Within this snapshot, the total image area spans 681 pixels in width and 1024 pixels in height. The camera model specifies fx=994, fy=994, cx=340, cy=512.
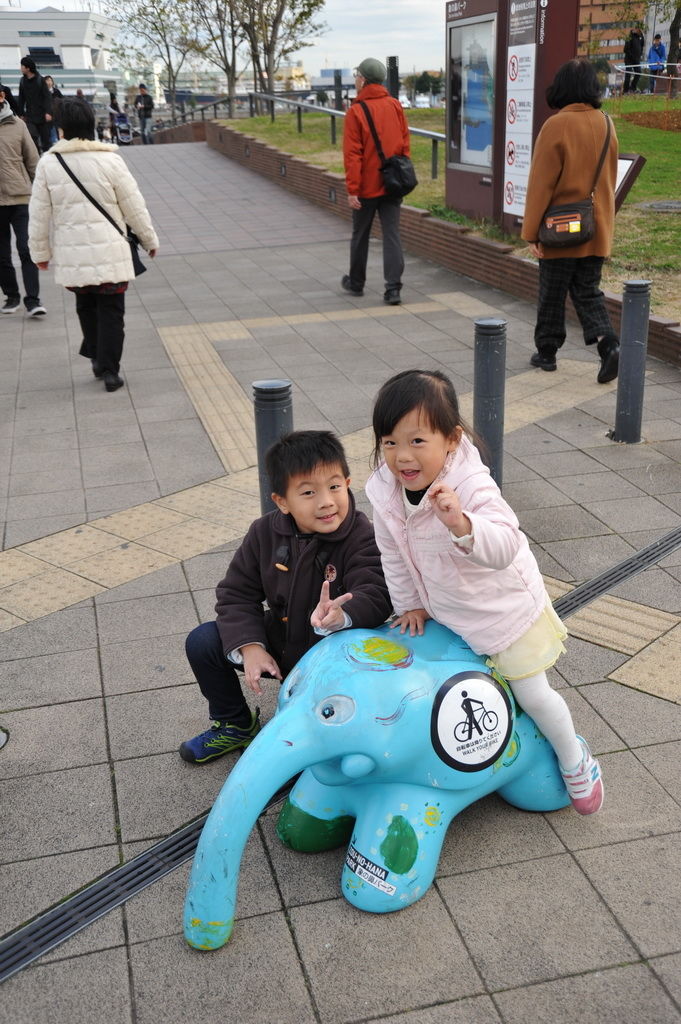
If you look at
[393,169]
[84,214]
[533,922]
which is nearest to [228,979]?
[533,922]

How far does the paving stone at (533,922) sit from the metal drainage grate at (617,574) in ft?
5.02

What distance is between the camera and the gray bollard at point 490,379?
4.83m

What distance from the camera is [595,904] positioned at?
8.54 ft

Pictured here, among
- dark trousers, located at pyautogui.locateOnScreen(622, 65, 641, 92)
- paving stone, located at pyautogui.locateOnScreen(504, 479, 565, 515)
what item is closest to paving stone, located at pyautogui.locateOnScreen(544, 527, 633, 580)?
paving stone, located at pyautogui.locateOnScreen(504, 479, 565, 515)

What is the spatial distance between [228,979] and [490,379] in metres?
3.23

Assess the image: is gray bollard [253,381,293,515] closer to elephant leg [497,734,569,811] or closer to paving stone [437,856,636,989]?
elephant leg [497,734,569,811]

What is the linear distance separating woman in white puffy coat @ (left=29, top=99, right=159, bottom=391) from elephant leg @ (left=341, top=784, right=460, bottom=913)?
5.22 metres

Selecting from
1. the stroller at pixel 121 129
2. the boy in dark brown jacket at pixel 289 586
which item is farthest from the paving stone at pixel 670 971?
the stroller at pixel 121 129

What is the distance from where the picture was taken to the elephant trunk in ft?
7.92

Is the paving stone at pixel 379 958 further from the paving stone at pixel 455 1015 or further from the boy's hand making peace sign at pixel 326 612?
the boy's hand making peace sign at pixel 326 612

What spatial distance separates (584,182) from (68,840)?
5.43 m

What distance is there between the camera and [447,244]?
36.5 feet

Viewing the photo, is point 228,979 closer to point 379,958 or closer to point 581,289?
point 379,958

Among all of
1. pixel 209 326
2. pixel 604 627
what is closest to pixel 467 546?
pixel 604 627
